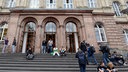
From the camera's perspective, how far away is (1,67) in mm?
10414

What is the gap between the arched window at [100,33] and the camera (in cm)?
1963

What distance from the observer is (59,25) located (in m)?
19.2

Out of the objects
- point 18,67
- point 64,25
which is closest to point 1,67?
point 18,67

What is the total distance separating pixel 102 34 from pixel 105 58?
30.3ft

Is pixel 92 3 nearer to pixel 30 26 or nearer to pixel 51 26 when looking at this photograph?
pixel 51 26

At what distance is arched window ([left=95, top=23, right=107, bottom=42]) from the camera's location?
64.4 ft

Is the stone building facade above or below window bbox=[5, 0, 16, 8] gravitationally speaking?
below

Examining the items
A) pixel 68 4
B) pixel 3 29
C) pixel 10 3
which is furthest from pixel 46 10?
pixel 3 29

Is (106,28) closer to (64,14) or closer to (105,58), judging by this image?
(64,14)

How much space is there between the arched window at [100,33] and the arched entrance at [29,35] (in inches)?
374

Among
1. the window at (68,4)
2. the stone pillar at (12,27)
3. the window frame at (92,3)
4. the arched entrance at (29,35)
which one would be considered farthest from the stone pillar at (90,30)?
the stone pillar at (12,27)

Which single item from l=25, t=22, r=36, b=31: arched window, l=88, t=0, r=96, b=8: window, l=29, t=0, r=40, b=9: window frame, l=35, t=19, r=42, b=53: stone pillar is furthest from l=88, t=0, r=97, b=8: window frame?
l=25, t=22, r=36, b=31: arched window

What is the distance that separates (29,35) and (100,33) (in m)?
10.7

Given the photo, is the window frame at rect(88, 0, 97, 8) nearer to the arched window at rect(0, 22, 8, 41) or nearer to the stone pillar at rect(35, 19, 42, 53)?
the stone pillar at rect(35, 19, 42, 53)
